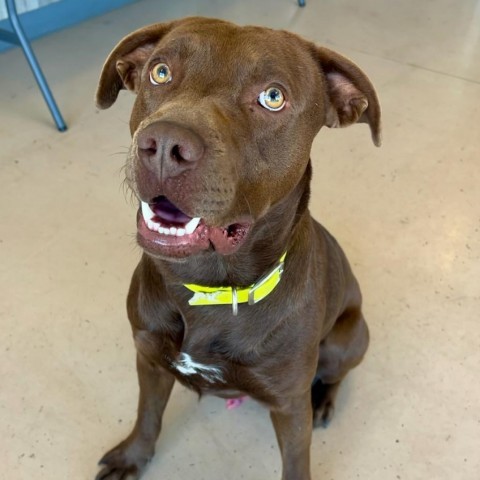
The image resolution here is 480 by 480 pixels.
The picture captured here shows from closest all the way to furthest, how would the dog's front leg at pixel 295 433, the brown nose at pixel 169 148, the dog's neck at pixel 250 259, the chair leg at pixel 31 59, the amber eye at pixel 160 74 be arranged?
the brown nose at pixel 169 148
the amber eye at pixel 160 74
the dog's neck at pixel 250 259
the dog's front leg at pixel 295 433
the chair leg at pixel 31 59

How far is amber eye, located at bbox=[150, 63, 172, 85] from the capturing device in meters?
1.29

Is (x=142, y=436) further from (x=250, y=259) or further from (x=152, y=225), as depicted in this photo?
(x=152, y=225)

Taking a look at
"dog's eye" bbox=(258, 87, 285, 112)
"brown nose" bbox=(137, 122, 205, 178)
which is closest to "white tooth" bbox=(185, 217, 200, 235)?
"brown nose" bbox=(137, 122, 205, 178)

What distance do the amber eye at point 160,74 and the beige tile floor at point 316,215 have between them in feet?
3.57

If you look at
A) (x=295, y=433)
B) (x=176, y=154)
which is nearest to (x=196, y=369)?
(x=295, y=433)

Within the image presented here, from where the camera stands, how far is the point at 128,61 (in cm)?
152

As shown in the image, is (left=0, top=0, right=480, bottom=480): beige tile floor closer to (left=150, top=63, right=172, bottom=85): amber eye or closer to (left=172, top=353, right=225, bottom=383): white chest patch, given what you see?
(left=172, top=353, right=225, bottom=383): white chest patch

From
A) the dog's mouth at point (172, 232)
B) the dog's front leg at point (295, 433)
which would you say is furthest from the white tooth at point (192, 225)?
the dog's front leg at point (295, 433)

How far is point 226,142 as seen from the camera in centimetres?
113

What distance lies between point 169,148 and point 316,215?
5.50ft

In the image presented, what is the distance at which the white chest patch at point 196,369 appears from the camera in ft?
4.86

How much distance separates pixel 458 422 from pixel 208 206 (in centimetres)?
132

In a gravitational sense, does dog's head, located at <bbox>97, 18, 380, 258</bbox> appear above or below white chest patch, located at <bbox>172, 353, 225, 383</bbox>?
above

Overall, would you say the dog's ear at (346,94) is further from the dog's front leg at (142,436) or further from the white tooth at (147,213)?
the dog's front leg at (142,436)
